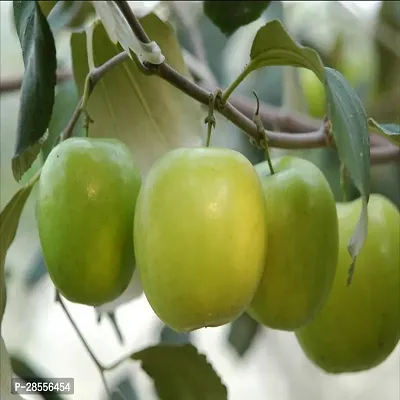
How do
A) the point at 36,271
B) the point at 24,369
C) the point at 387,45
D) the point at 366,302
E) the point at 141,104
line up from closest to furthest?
the point at 366,302 < the point at 141,104 < the point at 24,369 < the point at 36,271 < the point at 387,45

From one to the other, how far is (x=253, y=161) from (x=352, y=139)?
52cm

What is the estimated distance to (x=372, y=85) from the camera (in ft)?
3.30

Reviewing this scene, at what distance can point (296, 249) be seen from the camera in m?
0.38

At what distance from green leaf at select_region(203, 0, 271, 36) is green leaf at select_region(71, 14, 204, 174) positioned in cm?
9

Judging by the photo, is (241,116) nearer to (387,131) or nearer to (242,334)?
(387,131)

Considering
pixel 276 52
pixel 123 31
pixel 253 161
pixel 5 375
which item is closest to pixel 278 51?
pixel 276 52

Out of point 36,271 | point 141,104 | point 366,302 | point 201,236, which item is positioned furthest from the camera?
point 36,271

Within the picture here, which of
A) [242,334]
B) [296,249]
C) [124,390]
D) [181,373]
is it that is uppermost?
[296,249]

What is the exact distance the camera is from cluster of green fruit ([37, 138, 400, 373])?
0.34m

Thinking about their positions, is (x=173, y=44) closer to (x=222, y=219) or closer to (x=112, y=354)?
(x=222, y=219)

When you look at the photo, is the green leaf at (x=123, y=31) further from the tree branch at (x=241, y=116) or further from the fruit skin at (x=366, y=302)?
the fruit skin at (x=366, y=302)

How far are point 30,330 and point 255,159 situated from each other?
484 mm

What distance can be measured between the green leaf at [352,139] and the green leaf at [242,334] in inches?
22.0

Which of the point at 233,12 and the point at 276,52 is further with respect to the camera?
the point at 233,12
